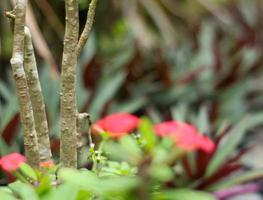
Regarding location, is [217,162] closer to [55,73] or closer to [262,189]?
[262,189]

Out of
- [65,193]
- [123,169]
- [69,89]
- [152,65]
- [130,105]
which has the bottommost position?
[65,193]

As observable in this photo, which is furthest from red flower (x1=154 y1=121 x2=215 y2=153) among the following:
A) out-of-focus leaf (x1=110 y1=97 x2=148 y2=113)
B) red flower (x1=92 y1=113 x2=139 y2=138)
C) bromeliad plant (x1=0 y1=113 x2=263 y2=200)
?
out-of-focus leaf (x1=110 y1=97 x2=148 y2=113)

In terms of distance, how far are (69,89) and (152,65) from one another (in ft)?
7.23

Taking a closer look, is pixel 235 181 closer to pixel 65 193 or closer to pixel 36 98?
pixel 36 98

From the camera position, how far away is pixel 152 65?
145 inches

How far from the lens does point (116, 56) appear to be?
3.60 m

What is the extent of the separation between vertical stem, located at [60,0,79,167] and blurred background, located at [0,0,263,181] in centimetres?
99

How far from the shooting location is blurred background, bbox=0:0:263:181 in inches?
117

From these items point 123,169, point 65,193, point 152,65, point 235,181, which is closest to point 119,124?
point 123,169

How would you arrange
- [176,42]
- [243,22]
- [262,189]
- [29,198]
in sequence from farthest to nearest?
[243,22] → [176,42] → [262,189] → [29,198]

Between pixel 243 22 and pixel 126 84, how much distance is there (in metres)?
1.50

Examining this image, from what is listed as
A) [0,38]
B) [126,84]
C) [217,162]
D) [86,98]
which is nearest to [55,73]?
[86,98]

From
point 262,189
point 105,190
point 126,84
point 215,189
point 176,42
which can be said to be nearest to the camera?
point 105,190

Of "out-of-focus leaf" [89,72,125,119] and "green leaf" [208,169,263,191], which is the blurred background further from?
"green leaf" [208,169,263,191]
